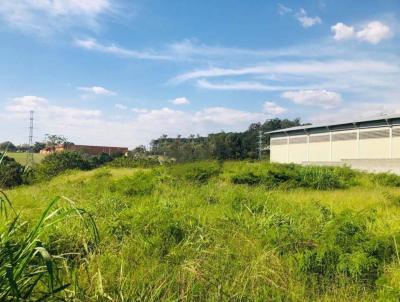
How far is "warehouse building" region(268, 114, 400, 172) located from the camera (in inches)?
1471

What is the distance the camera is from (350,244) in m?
5.40

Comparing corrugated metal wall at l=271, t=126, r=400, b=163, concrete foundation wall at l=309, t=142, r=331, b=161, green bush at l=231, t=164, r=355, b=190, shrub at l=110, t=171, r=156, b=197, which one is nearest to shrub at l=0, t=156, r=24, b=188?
shrub at l=110, t=171, r=156, b=197

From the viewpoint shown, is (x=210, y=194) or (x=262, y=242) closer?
(x=262, y=242)

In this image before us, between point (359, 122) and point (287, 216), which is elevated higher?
point (359, 122)

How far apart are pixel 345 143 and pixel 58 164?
26637 millimetres

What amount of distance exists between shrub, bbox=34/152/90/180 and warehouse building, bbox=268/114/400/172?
2051 cm

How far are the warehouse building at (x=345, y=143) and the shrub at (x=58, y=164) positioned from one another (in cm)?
2051

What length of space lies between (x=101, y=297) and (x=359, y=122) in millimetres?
41241

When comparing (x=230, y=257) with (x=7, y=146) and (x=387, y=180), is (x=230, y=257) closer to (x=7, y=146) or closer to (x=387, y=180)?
(x=7, y=146)

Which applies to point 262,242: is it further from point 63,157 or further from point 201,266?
point 63,157

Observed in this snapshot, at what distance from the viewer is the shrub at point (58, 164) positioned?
→ 3215 centimetres

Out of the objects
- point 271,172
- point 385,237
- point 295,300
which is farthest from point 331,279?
point 271,172

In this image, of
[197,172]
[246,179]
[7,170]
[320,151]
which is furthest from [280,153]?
[7,170]

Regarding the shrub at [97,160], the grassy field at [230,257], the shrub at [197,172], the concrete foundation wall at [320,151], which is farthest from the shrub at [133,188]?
the concrete foundation wall at [320,151]
